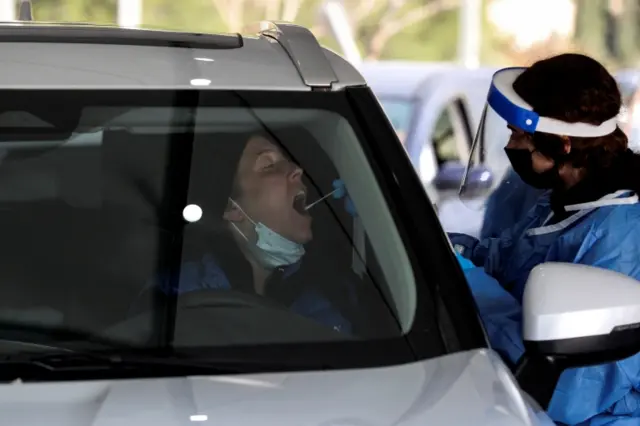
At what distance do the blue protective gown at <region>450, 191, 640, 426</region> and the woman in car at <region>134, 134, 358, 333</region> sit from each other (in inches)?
26.6

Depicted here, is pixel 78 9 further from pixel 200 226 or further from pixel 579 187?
pixel 200 226

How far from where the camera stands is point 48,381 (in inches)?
77.8

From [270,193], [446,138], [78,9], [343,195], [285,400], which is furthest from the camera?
[78,9]

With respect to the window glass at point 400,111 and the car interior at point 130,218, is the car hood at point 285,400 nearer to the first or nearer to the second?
the car interior at point 130,218

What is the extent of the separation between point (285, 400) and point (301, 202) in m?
0.68

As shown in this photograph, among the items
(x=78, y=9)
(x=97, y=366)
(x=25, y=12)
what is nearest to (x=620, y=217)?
(x=97, y=366)

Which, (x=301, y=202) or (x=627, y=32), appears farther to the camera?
(x=627, y=32)

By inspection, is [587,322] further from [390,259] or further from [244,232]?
[244,232]

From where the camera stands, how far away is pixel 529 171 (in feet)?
10.5

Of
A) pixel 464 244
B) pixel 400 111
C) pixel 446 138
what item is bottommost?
pixel 446 138

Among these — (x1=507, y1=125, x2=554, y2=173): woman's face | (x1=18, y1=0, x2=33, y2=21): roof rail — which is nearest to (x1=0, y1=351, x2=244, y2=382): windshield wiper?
(x1=507, y1=125, x2=554, y2=173): woman's face

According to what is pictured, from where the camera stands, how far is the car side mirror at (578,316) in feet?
6.82

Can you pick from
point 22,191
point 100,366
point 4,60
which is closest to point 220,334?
point 100,366

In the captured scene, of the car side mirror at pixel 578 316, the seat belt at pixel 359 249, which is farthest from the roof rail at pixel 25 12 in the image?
the car side mirror at pixel 578 316
